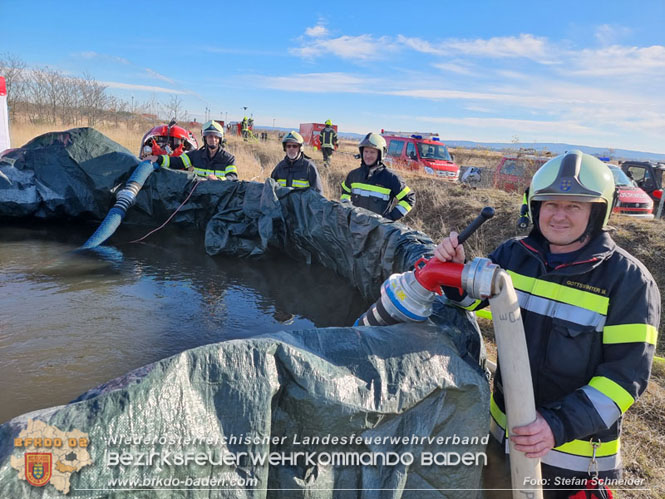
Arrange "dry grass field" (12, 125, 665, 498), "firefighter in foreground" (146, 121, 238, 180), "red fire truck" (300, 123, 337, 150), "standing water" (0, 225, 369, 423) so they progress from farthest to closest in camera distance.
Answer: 1. "red fire truck" (300, 123, 337, 150)
2. "firefighter in foreground" (146, 121, 238, 180)
3. "standing water" (0, 225, 369, 423)
4. "dry grass field" (12, 125, 665, 498)

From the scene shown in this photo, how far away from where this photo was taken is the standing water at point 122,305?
296 centimetres

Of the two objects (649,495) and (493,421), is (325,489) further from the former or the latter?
(649,495)

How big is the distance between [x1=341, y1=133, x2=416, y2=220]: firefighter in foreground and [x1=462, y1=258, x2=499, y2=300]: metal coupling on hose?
10.7 feet

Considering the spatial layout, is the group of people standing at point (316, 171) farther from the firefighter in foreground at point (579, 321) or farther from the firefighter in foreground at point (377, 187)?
the firefighter in foreground at point (579, 321)

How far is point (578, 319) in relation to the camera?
1483 millimetres

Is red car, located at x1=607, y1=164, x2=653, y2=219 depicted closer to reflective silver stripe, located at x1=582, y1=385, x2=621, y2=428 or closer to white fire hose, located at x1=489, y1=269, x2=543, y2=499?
reflective silver stripe, located at x1=582, y1=385, x2=621, y2=428

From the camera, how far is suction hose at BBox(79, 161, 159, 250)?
559 cm

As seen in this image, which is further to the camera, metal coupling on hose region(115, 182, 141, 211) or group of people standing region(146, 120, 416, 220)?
metal coupling on hose region(115, 182, 141, 211)

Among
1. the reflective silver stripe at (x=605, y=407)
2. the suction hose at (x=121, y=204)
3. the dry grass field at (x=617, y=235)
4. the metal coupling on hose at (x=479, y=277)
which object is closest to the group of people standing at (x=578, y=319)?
the reflective silver stripe at (x=605, y=407)

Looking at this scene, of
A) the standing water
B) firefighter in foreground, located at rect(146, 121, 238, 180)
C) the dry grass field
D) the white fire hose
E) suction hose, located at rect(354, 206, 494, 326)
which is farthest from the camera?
firefighter in foreground, located at rect(146, 121, 238, 180)

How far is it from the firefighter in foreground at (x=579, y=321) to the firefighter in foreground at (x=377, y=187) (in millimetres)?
3131

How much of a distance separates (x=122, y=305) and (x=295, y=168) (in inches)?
120

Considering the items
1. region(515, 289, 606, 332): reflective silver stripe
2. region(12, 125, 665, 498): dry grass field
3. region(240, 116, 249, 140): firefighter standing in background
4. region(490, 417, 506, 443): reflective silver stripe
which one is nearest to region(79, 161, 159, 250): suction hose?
region(12, 125, 665, 498): dry grass field

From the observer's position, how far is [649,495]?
2141 millimetres
